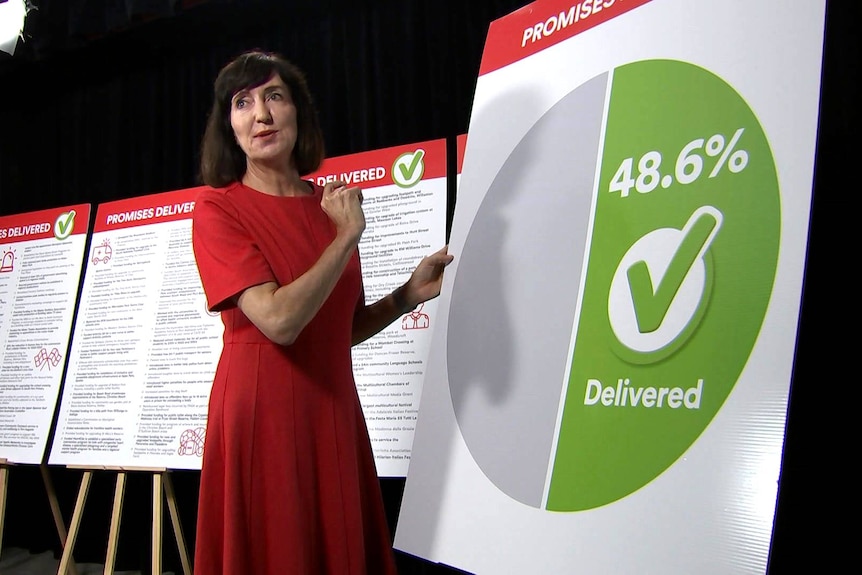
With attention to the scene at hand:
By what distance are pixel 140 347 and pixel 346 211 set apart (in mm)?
1833

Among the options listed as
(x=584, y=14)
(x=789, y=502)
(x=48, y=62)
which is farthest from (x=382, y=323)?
(x=48, y=62)

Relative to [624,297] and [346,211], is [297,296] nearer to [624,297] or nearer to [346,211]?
[346,211]

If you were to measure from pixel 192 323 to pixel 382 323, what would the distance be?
1.38 m

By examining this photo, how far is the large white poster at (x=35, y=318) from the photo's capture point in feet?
9.75

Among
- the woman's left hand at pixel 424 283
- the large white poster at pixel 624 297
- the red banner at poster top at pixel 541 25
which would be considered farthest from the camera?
the woman's left hand at pixel 424 283

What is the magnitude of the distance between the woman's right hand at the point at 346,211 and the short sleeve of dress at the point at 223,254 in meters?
0.15

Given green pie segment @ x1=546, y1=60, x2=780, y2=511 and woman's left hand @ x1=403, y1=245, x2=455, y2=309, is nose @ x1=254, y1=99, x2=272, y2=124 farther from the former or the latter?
green pie segment @ x1=546, y1=60, x2=780, y2=511

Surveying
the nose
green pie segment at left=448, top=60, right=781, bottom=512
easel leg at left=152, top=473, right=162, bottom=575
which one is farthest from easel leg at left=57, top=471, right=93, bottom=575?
green pie segment at left=448, top=60, right=781, bottom=512

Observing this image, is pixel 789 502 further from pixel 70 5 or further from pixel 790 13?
pixel 70 5

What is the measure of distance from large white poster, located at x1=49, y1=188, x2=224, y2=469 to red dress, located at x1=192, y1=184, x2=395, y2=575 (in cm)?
136

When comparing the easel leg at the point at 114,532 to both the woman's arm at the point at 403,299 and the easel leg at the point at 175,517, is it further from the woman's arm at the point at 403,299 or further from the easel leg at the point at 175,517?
the woman's arm at the point at 403,299

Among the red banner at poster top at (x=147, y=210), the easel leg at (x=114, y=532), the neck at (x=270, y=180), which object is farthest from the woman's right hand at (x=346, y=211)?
the easel leg at (x=114, y=532)

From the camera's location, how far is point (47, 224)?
3.23m

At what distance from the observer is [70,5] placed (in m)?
3.43
